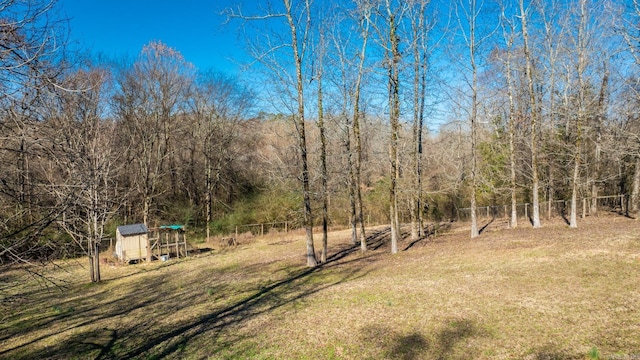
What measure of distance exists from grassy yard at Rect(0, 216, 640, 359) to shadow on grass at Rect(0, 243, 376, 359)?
0.17 ft

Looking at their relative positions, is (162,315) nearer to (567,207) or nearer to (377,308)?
(377,308)

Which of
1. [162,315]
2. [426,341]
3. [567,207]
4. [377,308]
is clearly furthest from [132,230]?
[567,207]

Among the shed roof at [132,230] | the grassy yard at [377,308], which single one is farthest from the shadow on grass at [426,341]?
the shed roof at [132,230]

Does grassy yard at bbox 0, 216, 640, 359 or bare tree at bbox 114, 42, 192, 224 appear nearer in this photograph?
grassy yard at bbox 0, 216, 640, 359

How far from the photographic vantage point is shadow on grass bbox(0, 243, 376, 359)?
844 cm

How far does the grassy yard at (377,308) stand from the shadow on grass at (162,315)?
51 millimetres

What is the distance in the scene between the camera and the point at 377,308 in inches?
358

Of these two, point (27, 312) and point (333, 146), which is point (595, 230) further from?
point (27, 312)

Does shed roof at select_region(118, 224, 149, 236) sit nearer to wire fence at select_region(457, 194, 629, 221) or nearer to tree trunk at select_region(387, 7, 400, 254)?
tree trunk at select_region(387, 7, 400, 254)

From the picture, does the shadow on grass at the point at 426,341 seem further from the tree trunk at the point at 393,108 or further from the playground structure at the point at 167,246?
the playground structure at the point at 167,246

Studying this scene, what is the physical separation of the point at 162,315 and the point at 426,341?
7.58 meters

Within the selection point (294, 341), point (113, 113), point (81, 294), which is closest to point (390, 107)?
point (294, 341)

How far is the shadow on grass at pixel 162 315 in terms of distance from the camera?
332 inches

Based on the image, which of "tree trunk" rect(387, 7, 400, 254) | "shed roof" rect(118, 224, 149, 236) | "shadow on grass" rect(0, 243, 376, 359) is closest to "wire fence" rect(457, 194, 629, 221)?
"tree trunk" rect(387, 7, 400, 254)
